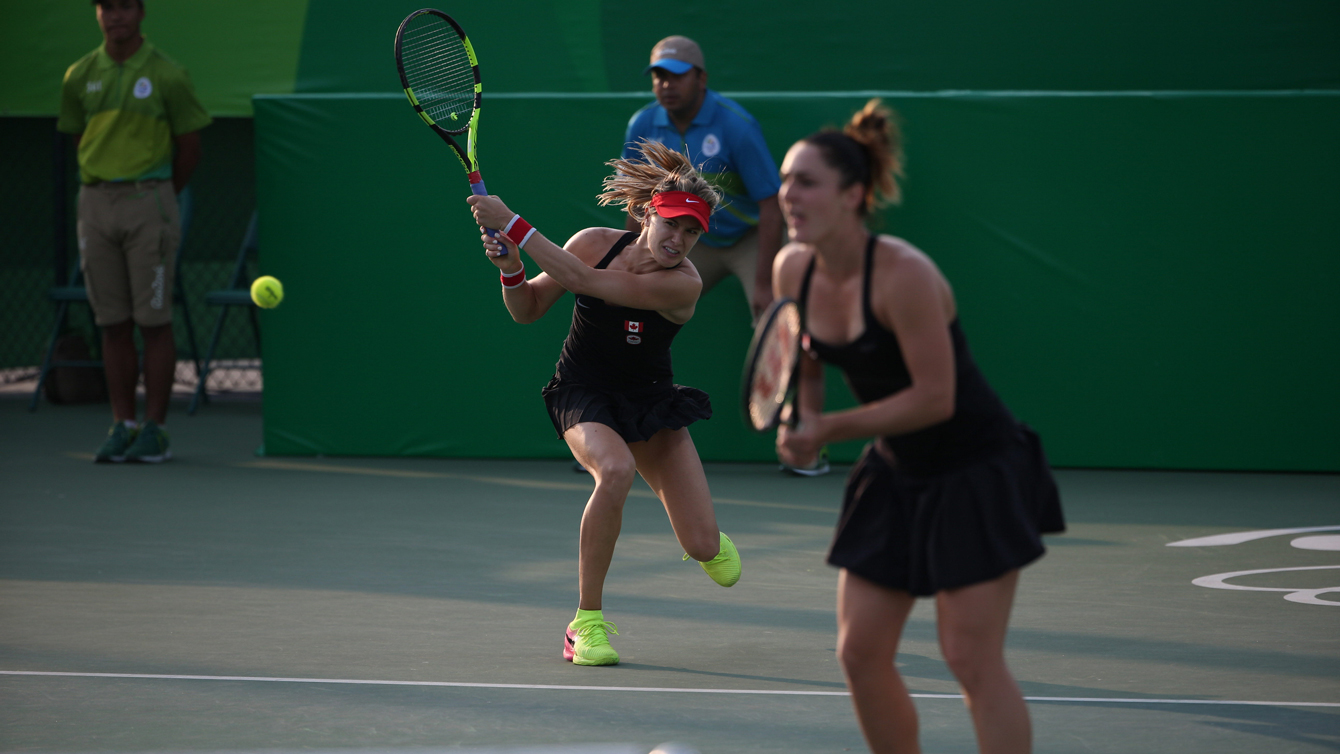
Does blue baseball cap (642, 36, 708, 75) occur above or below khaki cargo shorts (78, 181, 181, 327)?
above

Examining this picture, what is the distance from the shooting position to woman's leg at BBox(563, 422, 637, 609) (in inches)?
155

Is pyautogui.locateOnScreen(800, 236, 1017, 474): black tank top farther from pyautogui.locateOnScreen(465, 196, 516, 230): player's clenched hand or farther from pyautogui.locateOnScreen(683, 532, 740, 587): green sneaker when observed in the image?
pyautogui.locateOnScreen(683, 532, 740, 587): green sneaker

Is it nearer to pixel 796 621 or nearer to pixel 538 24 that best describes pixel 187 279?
pixel 538 24

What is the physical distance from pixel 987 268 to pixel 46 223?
7.08 metres

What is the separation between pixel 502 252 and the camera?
156 inches

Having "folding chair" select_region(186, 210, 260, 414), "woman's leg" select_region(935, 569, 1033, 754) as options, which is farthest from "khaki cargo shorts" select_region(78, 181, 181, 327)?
"woman's leg" select_region(935, 569, 1033, 754)

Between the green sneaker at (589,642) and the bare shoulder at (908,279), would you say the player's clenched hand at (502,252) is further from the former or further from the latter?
the bare shoulder at (908,279)

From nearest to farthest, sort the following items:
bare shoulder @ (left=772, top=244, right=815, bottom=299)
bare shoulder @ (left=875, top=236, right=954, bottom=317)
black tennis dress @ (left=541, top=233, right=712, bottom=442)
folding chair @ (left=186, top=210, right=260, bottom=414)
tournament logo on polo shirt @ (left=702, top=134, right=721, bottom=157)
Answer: bare shoulder @ (left=875, top=236, right=954, bottom=317)
bare shoulder @ (left=772, top=244, right=815, bottom=299)
black tennis dress @ (left=541, top=233, right=712, bottom=442)
tournament logo on polo shirt @ (left=702, top=134, right=721, bottom=157)
folding chair @ (left=186, top=210, right=260, bottom=414)

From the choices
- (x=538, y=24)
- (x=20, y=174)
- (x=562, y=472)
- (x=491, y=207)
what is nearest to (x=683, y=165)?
(x=491, y=207)

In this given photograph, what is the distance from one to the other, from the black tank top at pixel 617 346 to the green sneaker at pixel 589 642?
0.70 meters

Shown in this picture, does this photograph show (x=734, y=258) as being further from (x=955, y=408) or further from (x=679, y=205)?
(x=955, y=408)

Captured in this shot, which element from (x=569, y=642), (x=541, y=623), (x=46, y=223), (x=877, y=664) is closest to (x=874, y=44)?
(x=541, y=623)

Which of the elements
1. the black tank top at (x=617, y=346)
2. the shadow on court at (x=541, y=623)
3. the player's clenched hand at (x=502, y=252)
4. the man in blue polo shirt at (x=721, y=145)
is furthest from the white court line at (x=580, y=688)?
the man in blue polo shirt at (x=721, y=145)

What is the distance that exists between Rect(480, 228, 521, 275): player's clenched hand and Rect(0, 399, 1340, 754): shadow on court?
3.66 feet
